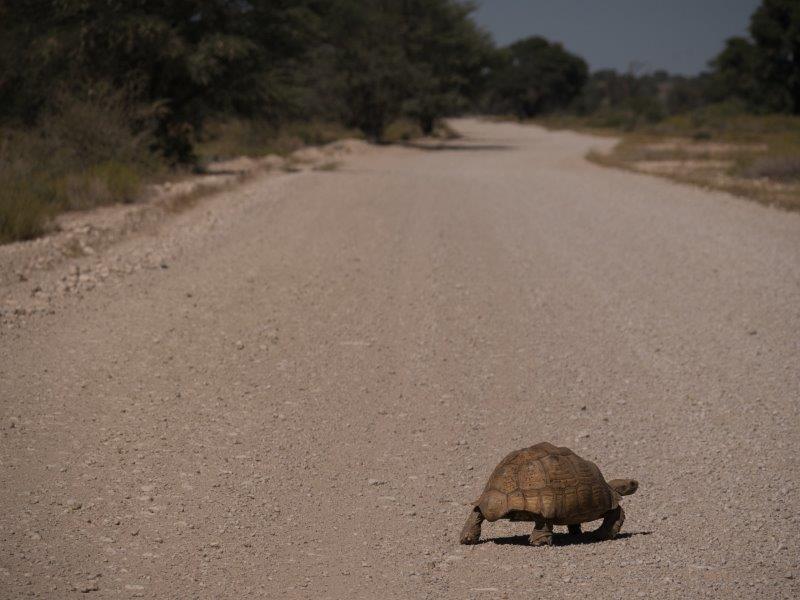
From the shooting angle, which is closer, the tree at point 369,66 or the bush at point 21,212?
the bush at point 21,212

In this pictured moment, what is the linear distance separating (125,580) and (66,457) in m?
1.38

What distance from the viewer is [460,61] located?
143 feet

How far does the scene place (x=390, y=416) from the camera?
5.51 metres

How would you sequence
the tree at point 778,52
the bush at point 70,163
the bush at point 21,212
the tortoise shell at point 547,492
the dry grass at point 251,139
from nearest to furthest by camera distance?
the tortoise shell at point 547,492 → the bush at point 21,212 → the bush at point 70,163 → the dry grass at point 251,139 → the tree at point 778,52

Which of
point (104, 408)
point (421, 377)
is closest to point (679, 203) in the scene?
point (421, 377)

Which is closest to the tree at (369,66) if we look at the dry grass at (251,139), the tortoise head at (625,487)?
the dry grass at (251,139)

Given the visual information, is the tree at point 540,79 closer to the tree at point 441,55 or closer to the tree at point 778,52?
the tree at point 778,52

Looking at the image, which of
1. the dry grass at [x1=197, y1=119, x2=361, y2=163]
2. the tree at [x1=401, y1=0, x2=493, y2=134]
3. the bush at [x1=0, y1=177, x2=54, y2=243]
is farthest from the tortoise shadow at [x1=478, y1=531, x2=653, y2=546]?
the tree at [x1=401, y1=0, x2=493, y2=134]

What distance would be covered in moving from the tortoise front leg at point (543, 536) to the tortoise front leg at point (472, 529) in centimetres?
25

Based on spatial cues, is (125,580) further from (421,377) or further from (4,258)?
(4,258)

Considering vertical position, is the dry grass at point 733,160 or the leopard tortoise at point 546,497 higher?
the dry grass at point 733,160

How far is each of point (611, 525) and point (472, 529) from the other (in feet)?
2.20

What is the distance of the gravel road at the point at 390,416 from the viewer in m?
3.66

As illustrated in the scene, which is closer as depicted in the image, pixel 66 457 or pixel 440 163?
pixel 66 457
